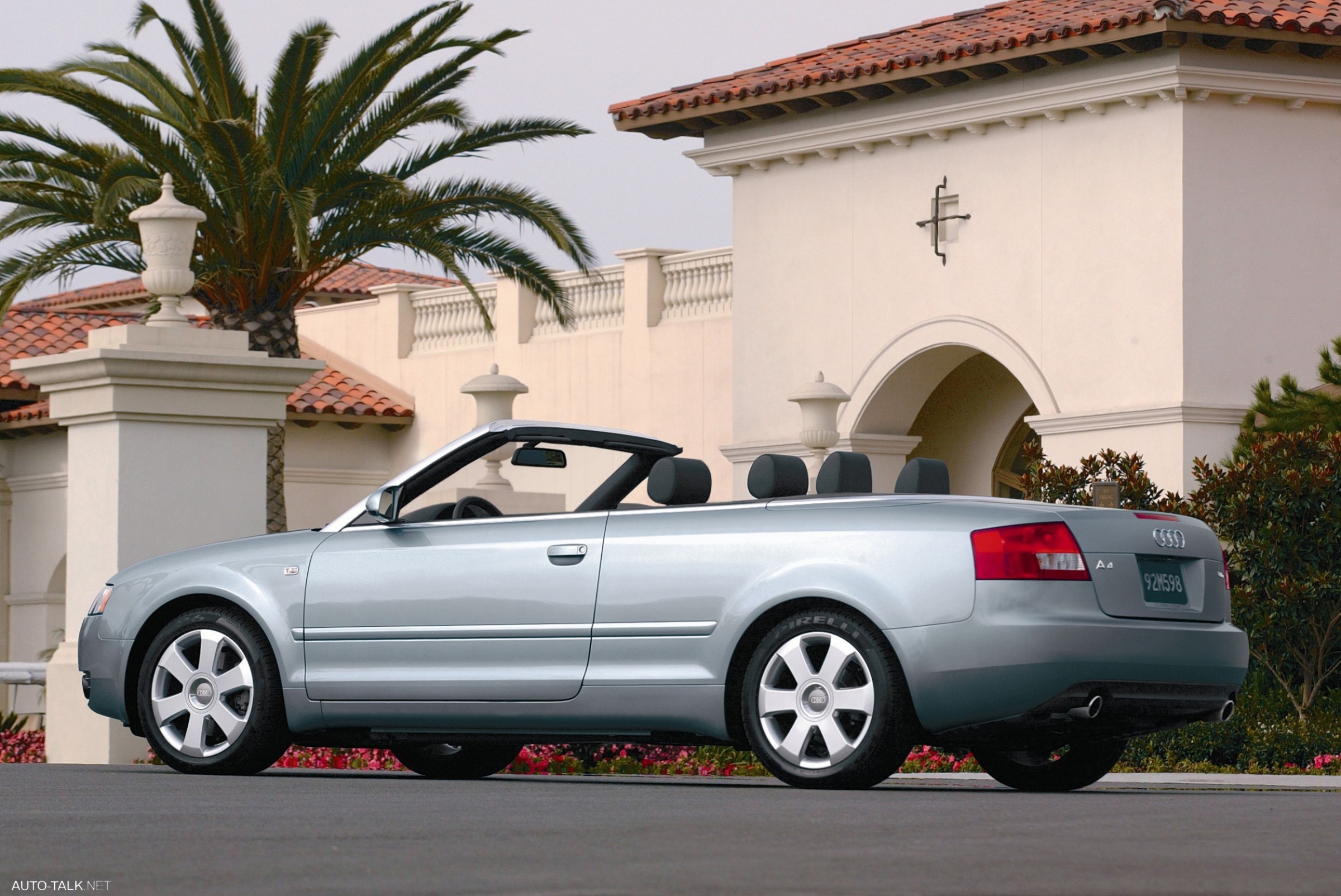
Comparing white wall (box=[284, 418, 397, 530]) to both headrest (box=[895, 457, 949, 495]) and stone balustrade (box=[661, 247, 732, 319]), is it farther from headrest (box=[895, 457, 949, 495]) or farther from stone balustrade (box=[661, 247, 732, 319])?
headrest (box=[895, 457, 949, 495])

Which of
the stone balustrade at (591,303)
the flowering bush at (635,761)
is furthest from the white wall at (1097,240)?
the flowering bush at (635,761)

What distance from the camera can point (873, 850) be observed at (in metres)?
5.96

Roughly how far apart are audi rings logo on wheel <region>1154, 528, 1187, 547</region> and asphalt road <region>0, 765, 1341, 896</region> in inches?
37.7

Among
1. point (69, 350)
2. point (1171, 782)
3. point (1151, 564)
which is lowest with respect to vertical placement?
point (1171, 782)

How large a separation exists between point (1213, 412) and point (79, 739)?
1087 cm

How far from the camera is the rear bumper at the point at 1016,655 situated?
8109 mm

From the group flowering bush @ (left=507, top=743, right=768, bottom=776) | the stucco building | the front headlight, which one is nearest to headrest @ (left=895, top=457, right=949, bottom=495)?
the front headlight

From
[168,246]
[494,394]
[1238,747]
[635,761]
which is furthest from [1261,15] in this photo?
[168,246]

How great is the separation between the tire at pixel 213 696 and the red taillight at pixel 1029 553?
3134 mm

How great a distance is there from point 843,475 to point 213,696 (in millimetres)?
2812

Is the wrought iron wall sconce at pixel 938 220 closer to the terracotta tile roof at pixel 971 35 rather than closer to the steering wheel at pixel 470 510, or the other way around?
the terracotta tile roof at pixel 971 35

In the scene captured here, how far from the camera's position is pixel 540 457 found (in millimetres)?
9820

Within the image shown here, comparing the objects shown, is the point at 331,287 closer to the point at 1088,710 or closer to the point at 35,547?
the point at 35,547

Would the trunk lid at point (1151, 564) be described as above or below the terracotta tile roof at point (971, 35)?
below
